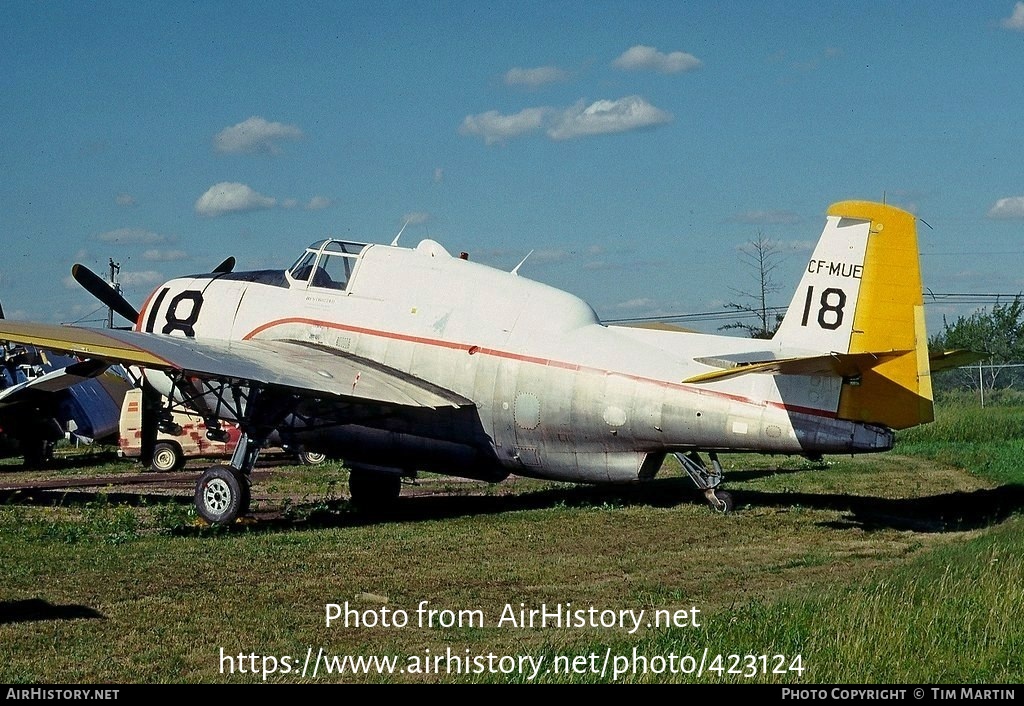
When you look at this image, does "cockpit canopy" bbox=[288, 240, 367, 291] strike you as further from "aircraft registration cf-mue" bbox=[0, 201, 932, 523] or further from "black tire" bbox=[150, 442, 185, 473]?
"black tire" bbox=[150, 442, 185, 473]

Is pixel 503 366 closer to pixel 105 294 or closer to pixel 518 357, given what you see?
pixel 518 357

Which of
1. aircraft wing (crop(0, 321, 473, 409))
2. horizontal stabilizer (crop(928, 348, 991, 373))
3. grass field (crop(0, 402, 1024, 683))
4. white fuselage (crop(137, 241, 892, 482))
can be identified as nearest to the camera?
grass field (crop(0, 402, 1024, 683))

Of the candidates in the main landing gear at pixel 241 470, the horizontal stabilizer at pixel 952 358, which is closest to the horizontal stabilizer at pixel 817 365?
the horizontal stabilizer at pixel 952 358

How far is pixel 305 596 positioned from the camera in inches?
→ 409

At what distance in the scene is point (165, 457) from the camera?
25.7m

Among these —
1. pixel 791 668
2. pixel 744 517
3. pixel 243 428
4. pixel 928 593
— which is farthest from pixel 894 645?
pixel 243 428

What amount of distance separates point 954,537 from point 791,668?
7297 millimetres

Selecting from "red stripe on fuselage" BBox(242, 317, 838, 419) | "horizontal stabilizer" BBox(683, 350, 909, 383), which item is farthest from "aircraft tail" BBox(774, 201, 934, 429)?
"red stripe on fuselage" BBox(242, 317, 838, 419)

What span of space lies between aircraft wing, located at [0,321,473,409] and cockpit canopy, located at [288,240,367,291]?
38.7 inches

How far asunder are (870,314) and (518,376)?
442 centimetres

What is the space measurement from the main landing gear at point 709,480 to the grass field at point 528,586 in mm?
393

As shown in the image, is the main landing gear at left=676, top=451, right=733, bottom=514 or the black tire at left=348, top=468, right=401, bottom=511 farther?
the black tire at left=348, top=468, right=401, bottom=511

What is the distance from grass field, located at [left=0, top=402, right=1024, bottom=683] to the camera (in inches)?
301
